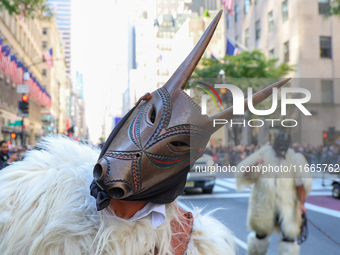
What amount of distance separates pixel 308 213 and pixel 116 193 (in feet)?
27.4

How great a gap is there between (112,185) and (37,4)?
1090 centimetres

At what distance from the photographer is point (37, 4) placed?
1045 centimetres

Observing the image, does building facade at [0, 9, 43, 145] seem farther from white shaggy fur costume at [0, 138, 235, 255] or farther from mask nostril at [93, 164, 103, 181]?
mask nostril at [93, 164, 103, 181]

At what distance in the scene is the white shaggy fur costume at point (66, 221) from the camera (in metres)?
1.21

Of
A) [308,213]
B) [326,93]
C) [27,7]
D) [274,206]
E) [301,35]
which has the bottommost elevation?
[308,213]

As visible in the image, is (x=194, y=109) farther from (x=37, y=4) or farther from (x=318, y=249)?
(x=37, y=4)

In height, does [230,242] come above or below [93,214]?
below

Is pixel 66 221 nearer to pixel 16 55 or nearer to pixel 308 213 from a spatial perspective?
pixel 308 213

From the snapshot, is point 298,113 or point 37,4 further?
point 37,4

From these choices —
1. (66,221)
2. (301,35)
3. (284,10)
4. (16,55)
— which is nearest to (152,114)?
(66,221)

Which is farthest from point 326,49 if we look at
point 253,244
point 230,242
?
point 230,242

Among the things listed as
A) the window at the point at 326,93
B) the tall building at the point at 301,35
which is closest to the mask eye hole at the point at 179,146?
the window at the point at 326,93

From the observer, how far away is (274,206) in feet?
13.2

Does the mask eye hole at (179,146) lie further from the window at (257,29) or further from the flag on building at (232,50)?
the window at (257,29)
